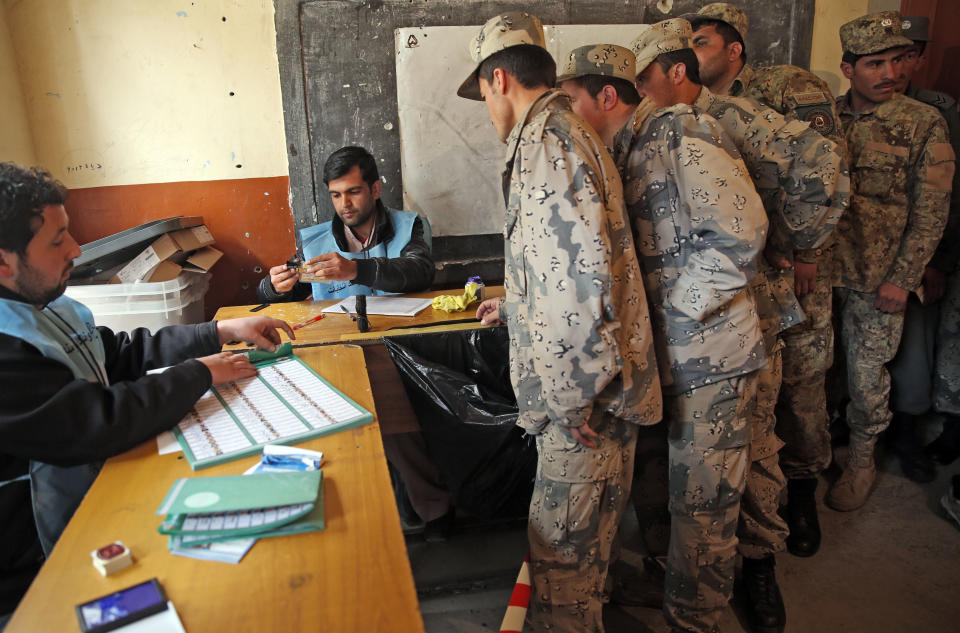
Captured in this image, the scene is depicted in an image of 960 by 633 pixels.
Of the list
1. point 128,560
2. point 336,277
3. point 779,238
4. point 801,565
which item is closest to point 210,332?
point 336,277

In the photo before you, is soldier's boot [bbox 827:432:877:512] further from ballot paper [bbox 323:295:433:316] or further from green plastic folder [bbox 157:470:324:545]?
green plastic folder [bbox 157:470:324:545]

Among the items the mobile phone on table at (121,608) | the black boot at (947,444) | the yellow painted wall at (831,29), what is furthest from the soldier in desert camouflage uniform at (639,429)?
the yellow painted wall at (831,29)

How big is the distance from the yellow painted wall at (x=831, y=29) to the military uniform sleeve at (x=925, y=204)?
40.4 inches

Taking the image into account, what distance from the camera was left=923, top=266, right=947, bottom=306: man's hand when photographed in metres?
2.59

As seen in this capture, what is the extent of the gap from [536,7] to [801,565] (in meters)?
2.62

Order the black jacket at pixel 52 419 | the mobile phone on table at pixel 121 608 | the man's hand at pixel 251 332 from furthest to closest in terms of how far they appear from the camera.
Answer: the man's hand at pixel 251 332, the black jacket at pixel 52 419, the mobile phone on table at pixel 121 608

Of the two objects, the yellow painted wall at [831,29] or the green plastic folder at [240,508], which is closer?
the green plastic folder at [240,508]

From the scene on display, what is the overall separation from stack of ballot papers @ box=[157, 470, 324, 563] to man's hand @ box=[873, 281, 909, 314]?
237cm

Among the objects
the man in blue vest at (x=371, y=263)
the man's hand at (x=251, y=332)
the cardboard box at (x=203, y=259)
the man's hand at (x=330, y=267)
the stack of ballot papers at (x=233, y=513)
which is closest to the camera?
the stack of ballot papers at (x=233, y=513)

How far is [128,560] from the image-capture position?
0.88 meters

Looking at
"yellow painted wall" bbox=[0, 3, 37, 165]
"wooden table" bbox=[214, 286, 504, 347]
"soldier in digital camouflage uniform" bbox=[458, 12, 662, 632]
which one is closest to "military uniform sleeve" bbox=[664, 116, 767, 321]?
"soldier in digital camouflage uniform" bbox=[458, 12, 662, 632]

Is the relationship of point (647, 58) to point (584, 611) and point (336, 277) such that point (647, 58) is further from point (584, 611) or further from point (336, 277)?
point (584, 611)

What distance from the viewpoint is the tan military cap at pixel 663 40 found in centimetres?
163

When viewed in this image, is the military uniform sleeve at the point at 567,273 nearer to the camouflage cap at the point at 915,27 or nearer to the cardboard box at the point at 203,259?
the cardboard box at the point at 203,259
